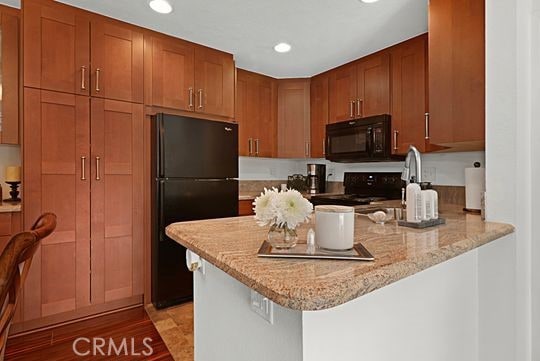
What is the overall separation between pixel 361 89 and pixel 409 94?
563mm

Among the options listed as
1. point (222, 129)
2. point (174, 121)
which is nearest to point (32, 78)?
point (174, 121)

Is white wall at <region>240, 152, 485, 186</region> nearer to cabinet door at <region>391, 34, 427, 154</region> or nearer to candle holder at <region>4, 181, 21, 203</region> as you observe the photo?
cabinet door at <region>391, 34, 427, 154</region>

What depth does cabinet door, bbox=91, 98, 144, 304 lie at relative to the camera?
7.83ft

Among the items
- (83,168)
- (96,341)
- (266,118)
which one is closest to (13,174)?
(83,168)

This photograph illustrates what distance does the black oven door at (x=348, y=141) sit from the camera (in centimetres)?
307

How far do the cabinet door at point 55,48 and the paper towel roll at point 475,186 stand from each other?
2.69m

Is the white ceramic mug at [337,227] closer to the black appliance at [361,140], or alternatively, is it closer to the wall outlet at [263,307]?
the wall outlet at [263,307]

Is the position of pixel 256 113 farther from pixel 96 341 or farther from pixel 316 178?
pixel 96 341

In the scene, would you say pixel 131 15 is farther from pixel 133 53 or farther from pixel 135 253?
pixel 135 253

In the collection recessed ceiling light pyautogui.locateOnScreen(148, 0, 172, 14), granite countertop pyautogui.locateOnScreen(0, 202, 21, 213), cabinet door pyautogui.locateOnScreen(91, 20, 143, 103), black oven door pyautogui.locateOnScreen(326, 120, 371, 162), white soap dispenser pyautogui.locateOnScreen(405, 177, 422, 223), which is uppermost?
recessed ceiling light pyautogui.locateOnScreen(148, 0, 172, 14)

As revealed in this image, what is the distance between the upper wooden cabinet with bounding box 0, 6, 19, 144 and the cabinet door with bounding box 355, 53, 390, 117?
3021mm

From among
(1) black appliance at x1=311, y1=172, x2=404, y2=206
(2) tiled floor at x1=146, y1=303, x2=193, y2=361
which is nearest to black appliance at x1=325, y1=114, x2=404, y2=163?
(1) black appliance at x1=311, y1=172, x2=404, y2=206

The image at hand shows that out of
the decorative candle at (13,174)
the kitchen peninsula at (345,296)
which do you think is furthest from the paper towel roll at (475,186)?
the decorative candle at (13,174)

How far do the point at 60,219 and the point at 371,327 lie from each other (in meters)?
2.29
